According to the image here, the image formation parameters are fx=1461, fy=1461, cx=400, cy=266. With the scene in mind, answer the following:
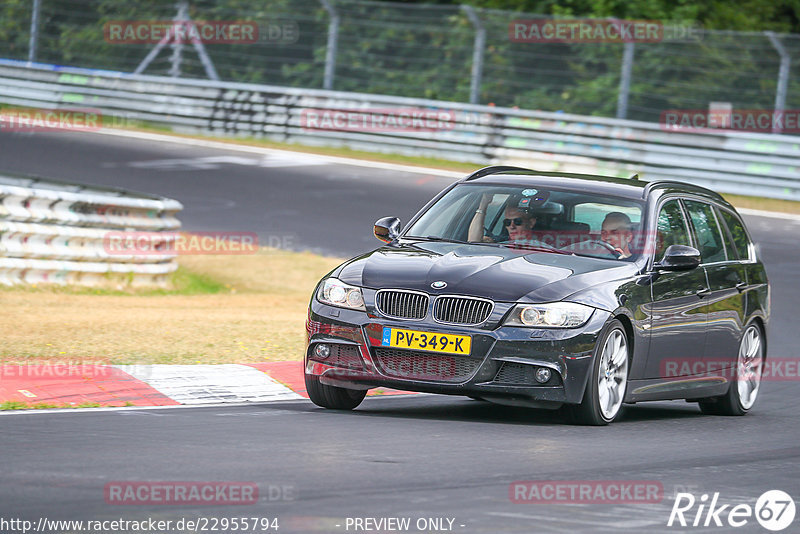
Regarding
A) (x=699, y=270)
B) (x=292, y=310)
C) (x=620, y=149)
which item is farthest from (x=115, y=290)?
(x=620, y=149)

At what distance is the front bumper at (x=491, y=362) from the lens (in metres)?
8.71

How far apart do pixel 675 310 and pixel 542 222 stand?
3.58ft

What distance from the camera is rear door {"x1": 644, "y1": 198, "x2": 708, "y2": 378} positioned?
9.79 m

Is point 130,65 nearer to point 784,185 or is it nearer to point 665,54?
point 665,54

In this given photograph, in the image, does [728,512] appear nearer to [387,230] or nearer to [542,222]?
[542,222]

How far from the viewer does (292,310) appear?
15.5 metres

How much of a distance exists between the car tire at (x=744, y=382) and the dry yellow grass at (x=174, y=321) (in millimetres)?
3360

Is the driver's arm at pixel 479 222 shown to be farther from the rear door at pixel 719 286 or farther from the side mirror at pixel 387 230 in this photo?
the rear door at pixel 719 286

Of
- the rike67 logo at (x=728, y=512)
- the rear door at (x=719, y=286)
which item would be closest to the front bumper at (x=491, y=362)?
the rike67 logo at (x=728, y=512)

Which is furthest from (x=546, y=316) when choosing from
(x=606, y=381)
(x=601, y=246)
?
(x=601, y=246)

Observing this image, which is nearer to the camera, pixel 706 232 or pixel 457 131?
pixel 706 232

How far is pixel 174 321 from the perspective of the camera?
43.9 ft

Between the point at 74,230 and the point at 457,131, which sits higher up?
the point at 457,131

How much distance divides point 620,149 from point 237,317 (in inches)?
531
